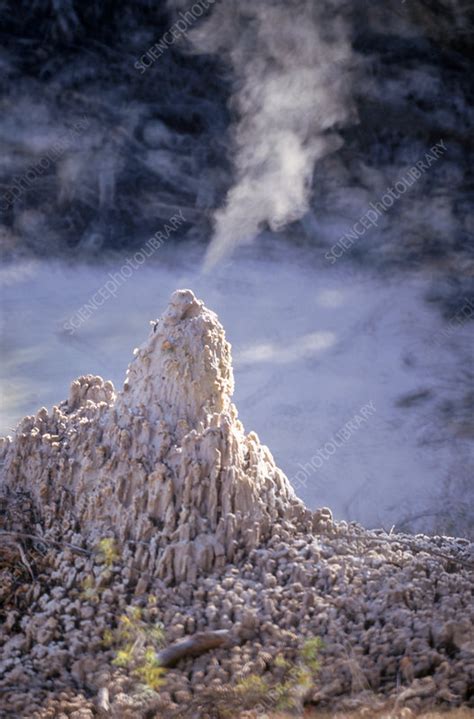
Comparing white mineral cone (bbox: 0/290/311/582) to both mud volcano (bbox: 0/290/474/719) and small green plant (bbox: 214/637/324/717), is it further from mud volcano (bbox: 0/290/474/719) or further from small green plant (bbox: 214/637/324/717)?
small green plant (bbox: 214/637/324/717)

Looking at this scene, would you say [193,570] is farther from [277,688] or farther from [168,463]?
[277,688]

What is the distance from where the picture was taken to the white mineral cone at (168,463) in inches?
231

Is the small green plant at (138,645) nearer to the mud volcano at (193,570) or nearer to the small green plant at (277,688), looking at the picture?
the mud volcano at (193,570)

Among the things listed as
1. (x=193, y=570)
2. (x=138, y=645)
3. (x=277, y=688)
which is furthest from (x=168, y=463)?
(x=277, y=688)

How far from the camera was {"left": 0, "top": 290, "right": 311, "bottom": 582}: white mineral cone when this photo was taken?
5.86 meters

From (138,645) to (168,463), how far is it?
66.6 inches

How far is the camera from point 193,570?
18.1ft

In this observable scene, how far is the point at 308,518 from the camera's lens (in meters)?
6.33

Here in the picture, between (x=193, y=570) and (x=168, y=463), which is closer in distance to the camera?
(x=193, y=570)

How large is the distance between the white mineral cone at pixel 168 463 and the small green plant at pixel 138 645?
528 mm

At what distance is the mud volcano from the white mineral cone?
0.01m

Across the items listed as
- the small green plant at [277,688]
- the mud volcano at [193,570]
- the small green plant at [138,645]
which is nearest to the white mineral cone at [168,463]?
the mud volcano at [193,570]

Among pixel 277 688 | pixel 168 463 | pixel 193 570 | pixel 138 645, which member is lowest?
pixel 277 688

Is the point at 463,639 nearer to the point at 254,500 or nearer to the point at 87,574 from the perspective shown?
the point at 254,500
